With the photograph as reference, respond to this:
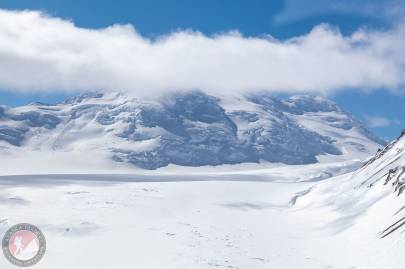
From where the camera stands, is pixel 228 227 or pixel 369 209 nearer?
pixel 369 209

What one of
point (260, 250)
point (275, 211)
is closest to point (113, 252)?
point (260, 250)

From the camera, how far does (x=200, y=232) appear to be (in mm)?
78125

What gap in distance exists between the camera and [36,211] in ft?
302

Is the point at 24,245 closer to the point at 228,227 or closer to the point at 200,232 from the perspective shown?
the point at 200,232

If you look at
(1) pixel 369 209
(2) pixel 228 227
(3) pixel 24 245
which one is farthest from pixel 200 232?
(3) pixel 24 245

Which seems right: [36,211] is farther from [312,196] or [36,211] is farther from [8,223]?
[312,196]

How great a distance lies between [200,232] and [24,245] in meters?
25.4

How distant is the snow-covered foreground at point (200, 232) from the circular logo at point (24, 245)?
872 mm

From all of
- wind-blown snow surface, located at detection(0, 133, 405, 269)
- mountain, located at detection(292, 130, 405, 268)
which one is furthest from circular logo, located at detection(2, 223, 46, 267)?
mountain, located at detection(292, 130, 405, 268)

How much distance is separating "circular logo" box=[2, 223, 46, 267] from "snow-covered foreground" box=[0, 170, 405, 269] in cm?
87

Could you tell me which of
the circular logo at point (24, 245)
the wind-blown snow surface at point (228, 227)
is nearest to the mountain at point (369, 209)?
the wind-blown snow surface at point (228, 227)

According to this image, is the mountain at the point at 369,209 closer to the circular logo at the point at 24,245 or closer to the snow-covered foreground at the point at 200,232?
the snow-covered foreground at the point at 200,232

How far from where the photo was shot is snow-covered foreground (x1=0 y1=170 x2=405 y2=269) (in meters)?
58.2

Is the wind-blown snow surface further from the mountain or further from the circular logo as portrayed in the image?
the circular logo
